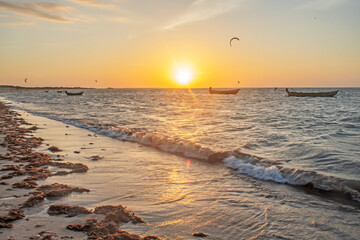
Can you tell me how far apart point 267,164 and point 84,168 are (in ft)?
17.7

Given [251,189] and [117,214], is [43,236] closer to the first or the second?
[117,214]

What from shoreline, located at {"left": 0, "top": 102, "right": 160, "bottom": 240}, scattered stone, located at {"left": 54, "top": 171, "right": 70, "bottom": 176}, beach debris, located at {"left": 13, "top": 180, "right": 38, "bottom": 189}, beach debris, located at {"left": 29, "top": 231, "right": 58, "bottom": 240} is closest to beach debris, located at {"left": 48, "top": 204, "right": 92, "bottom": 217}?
shoreline, located at {"left": 0, "top": 102, "right": 160, "bottom": 240}

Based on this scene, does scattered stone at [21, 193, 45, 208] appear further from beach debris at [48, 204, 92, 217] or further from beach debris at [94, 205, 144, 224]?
beach debris at [94, 205, 144, 224]

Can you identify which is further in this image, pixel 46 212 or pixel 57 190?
pixel 57 190

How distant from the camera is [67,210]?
445 centimetres

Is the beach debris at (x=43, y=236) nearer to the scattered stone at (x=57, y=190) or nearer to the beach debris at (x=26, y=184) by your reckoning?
the scattered stone at (x=57, y=190)

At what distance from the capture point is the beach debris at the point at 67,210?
4336mm

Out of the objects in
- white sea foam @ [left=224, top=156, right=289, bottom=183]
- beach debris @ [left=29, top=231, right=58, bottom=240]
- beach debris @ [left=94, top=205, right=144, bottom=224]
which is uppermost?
beach debris @ [left=29, top=231, right=58, bottom=240]

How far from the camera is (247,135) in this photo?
1432 cm

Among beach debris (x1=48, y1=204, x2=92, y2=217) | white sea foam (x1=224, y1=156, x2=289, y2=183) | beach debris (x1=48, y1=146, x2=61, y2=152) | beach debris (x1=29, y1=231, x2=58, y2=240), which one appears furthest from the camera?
beach debris (x1=48, y1=146, x2=61, y2=152)

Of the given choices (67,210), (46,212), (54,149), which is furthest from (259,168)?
(54,149)

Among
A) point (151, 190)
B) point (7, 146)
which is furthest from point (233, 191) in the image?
point (7, 146)

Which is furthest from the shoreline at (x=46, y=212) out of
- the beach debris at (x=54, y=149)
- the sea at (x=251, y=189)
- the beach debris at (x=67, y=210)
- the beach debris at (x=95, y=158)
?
the beach debris at (x=54, y=149)

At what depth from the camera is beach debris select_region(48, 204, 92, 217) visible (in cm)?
434
